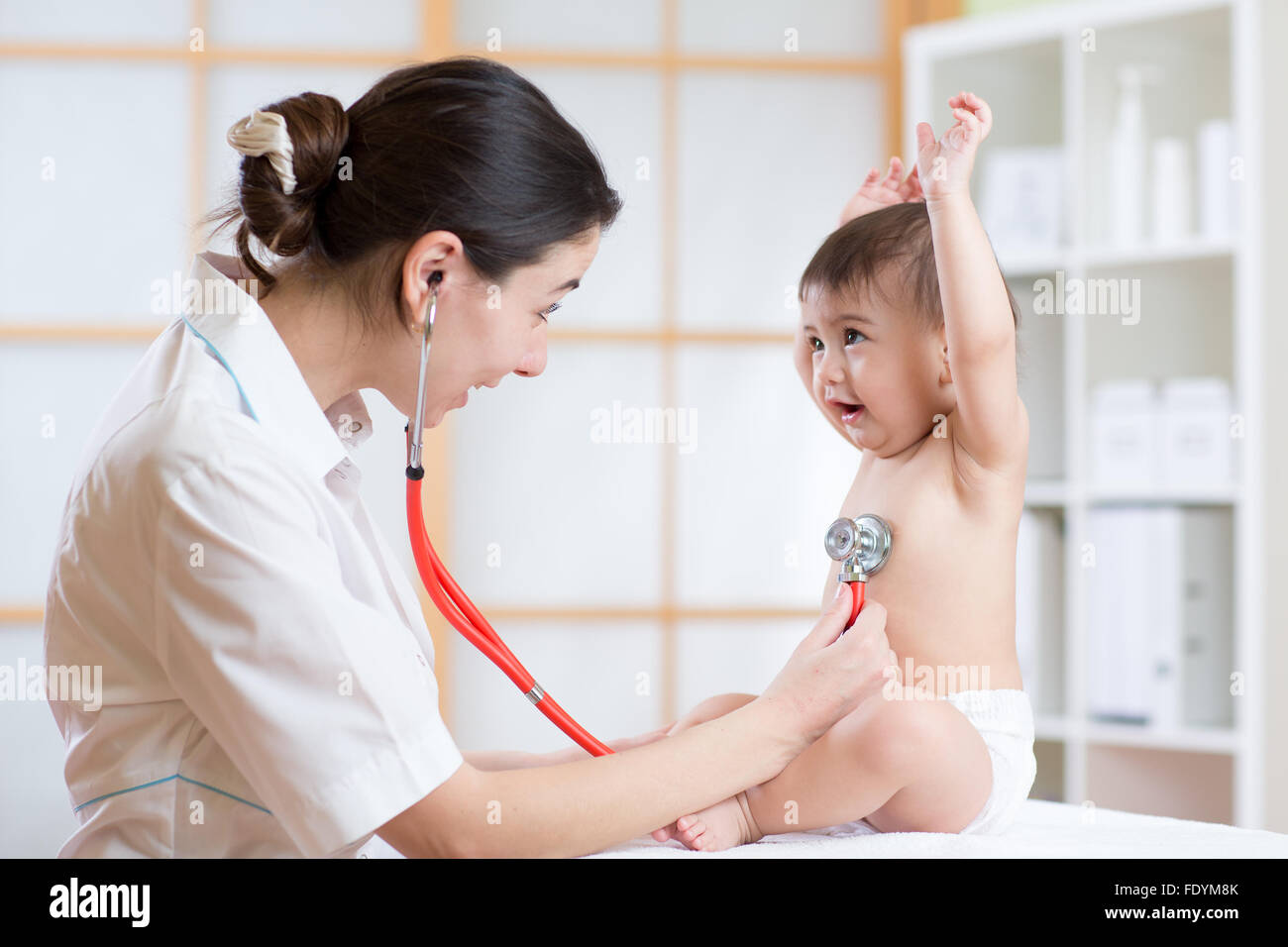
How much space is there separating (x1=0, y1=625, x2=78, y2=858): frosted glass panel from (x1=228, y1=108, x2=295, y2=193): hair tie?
219cm

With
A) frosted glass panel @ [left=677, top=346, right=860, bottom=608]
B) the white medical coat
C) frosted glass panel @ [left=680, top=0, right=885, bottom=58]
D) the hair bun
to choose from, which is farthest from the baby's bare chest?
frosted glass panel @ [left=680, top=0, right=885, bottom=58]

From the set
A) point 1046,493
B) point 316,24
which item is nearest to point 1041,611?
point 1046,493

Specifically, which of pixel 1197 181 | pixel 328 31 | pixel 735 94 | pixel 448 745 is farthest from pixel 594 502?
pixel 448 745

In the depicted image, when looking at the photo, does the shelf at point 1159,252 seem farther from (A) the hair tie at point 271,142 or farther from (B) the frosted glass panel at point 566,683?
(A) the hair tie at point 271,142

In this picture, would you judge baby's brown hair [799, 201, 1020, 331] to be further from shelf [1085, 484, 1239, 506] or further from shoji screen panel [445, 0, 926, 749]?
shoji screen panel [445, 0, 926, 749]

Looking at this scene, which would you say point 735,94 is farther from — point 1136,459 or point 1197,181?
point 1136,459

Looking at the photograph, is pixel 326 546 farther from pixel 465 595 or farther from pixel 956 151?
pixel 956 151

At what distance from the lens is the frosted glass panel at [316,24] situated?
295 centimetres

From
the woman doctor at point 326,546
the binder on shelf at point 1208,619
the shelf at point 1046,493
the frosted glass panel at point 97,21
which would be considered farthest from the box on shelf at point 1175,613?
the frosted glass panel at point 97,21

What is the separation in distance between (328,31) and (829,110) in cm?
125

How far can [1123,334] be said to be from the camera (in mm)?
2594

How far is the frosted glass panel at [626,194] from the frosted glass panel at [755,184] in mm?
73

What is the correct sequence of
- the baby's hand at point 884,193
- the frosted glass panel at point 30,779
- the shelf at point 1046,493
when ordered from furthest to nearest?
the frosted glass panel at point 30,779, the shelf at point 1046,493, the baby's hand at point 884,193
